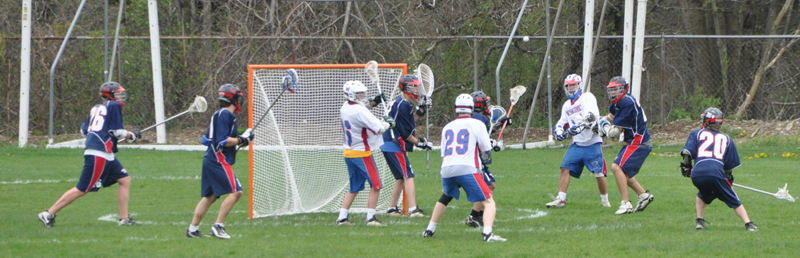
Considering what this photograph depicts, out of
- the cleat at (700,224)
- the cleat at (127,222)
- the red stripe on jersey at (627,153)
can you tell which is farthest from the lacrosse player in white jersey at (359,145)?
the cleat at (700,224)

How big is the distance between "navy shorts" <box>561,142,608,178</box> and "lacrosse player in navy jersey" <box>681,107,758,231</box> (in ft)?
6.34

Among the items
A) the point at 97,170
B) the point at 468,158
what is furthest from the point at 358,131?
the point at 97,170

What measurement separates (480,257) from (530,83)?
43.0 ft

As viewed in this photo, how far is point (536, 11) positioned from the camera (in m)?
20.2

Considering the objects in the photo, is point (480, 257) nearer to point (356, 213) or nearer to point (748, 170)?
point (356, 213)

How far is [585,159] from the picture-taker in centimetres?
1079

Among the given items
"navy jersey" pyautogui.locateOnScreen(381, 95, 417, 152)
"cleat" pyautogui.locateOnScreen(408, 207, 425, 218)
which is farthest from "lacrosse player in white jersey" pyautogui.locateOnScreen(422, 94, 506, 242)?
"cleat" pyautogui.locateOnScreen(408, 207, 425, 218)

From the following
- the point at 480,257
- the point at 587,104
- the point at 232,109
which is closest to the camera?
the point at 480,257

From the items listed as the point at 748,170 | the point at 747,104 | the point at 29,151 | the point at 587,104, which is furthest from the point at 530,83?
the point at 29,151

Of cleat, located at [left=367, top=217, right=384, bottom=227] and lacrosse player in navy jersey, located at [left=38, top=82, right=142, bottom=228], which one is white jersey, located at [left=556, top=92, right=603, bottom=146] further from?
lacrosse player in navy jersey, located at [left=38, top=82, right=142, bottom=228]

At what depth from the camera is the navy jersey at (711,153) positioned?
28.2 ft

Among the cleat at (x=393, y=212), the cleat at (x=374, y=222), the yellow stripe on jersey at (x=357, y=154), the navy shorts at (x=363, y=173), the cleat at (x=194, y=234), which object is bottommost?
the cleat at (x=393, y=212)

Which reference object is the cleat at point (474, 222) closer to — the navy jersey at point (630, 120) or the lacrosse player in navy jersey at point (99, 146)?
the navy jersey at point (630, 120)

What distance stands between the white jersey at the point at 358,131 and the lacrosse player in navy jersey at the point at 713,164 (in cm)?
322
